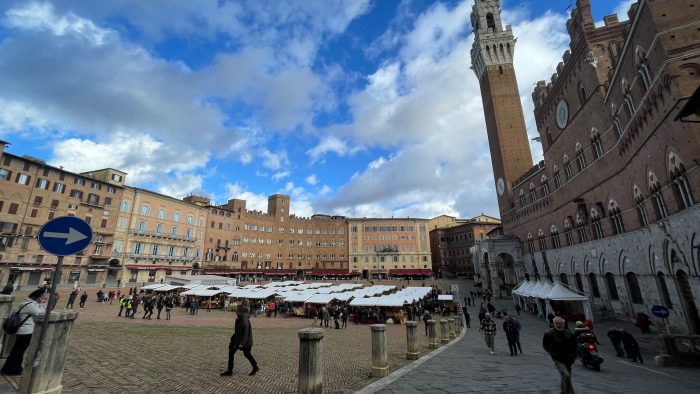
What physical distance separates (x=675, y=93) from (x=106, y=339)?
22.0m

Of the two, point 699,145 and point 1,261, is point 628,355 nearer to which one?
point 699,145

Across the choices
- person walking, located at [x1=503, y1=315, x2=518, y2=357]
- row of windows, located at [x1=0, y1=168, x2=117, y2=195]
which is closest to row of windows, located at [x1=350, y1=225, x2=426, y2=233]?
row of windows, located at [x1=0, y1=168, x2=117, y2=195]

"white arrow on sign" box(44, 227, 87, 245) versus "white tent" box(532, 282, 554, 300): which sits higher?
"white arrow on sign" box(44, 227, 87, 245)

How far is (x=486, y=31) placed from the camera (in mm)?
49875

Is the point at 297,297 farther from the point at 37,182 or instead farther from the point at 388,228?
the point at 388,228

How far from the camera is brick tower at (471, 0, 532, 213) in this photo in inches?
1668

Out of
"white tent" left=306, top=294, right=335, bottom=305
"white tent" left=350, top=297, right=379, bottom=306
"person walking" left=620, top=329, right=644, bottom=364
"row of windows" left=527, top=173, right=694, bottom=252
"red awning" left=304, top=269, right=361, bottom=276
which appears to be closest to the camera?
"person walking" left=620, top=329, right=644, bottom=364

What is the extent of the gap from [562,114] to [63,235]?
33.0 metres

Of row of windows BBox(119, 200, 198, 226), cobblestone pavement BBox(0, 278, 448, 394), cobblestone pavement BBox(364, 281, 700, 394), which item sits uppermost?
row of windows BBox(119, 200, 198, 226)

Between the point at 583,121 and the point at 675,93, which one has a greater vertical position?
the point at 583,121

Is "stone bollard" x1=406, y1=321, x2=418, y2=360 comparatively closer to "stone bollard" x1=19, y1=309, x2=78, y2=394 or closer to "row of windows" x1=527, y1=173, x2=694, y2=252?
"stone bollard" x1=19, y1=309, x2=78, y2=394

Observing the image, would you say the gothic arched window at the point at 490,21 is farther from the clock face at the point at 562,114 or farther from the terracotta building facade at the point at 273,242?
the terracotta building facade at the point at 273,242

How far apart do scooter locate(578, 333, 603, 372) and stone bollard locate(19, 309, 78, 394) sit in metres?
12.1

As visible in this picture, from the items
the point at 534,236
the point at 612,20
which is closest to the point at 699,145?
the point at 612,20
